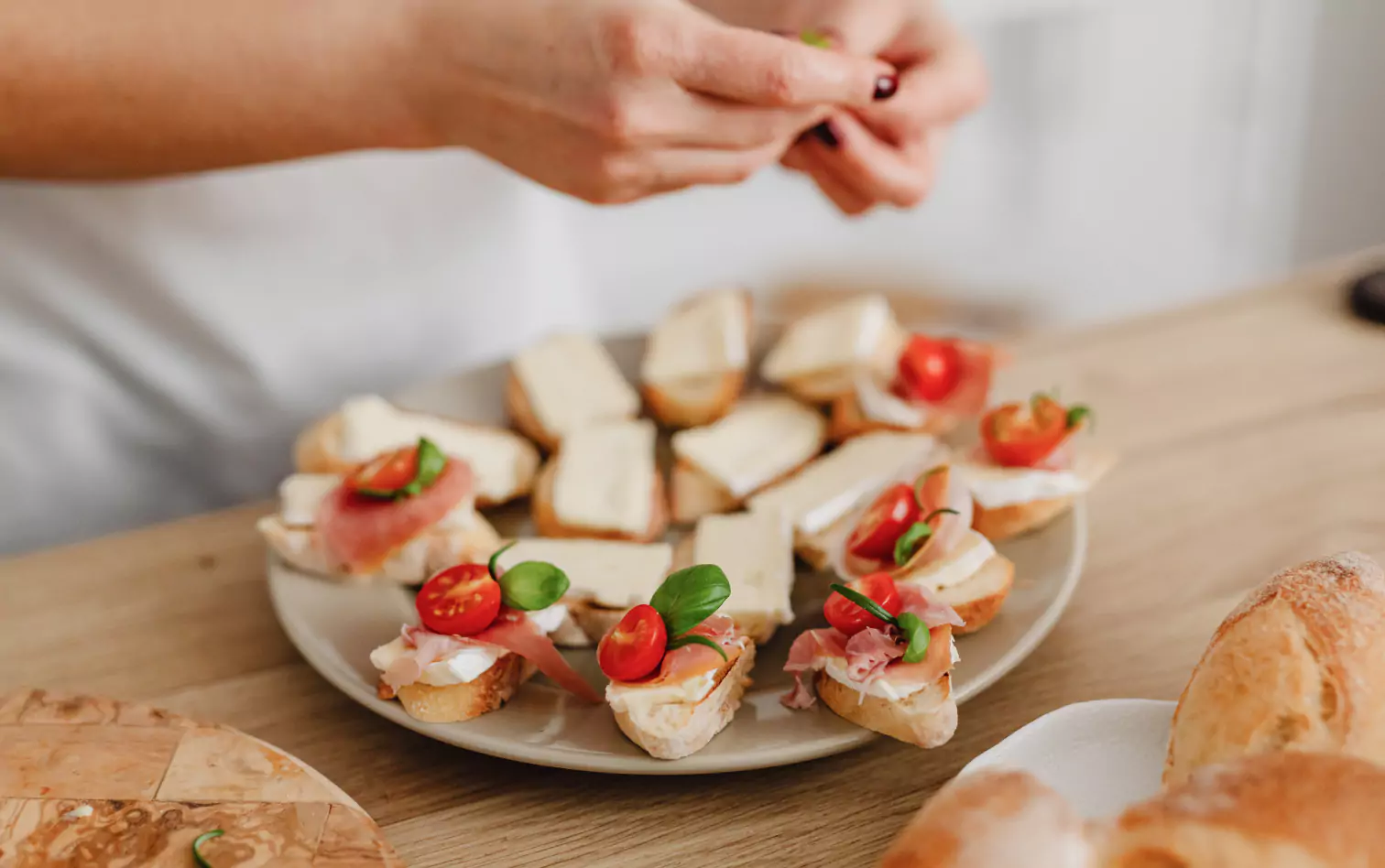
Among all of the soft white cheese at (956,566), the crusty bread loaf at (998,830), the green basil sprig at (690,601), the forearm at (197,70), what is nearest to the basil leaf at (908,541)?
the soft white cheese at (956,566)

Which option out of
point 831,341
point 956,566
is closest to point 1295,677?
point 956,566

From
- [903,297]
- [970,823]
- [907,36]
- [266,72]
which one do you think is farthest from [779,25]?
[903,297]

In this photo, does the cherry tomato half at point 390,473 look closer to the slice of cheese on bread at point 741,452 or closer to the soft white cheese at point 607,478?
the soft white cheese at point 607,478

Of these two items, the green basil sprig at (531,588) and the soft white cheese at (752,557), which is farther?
the soft white cheese at (752,557)

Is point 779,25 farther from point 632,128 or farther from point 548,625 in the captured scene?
point 548,625

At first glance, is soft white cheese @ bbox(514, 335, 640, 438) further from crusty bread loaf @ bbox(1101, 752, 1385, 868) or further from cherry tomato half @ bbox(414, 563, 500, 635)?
crusty bread loaf @ bbox(1101, 752, 1385, 868)

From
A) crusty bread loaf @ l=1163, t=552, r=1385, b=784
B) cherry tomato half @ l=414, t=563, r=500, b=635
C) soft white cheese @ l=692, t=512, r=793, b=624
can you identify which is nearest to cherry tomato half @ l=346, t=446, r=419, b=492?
cherry tomato half @ l=414, t=563, r=500, b=635
